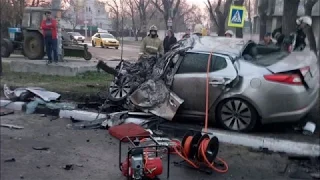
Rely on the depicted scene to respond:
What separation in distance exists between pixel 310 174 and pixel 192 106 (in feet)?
8.27

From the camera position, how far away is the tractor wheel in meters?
18.1

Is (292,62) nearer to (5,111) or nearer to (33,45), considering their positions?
(5,111)

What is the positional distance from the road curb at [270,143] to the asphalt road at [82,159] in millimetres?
147

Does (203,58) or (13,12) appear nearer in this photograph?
(203,58)

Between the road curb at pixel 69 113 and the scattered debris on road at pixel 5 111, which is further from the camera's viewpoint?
the scattered debris on road at pixel 5 111

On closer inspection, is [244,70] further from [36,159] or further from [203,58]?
[36,159]

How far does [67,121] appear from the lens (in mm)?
8461

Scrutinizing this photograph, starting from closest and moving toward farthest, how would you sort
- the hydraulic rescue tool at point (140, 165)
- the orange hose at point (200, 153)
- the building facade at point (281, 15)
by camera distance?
the hydraulic rescue tool at point (140, 165), the orange hose at point (200, 153), the building facade at point (281, 15)

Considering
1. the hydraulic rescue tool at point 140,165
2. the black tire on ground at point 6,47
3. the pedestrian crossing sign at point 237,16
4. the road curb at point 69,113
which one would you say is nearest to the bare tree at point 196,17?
the black tire on ground at point 6,47

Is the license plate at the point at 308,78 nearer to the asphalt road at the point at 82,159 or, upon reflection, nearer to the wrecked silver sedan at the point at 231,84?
the wrecked silver sedan at the point at 231,84

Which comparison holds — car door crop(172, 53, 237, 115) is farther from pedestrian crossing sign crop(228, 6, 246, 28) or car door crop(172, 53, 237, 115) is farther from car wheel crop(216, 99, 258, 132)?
pedestrian crossing sign crop(228, 6, 246, 28)

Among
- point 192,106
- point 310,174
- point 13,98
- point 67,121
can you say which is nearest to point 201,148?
point 310,174

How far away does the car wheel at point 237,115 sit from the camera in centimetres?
713

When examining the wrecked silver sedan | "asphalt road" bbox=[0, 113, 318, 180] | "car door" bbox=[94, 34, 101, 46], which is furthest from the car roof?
"car door" bbox=[94, 34, 101, 46]
